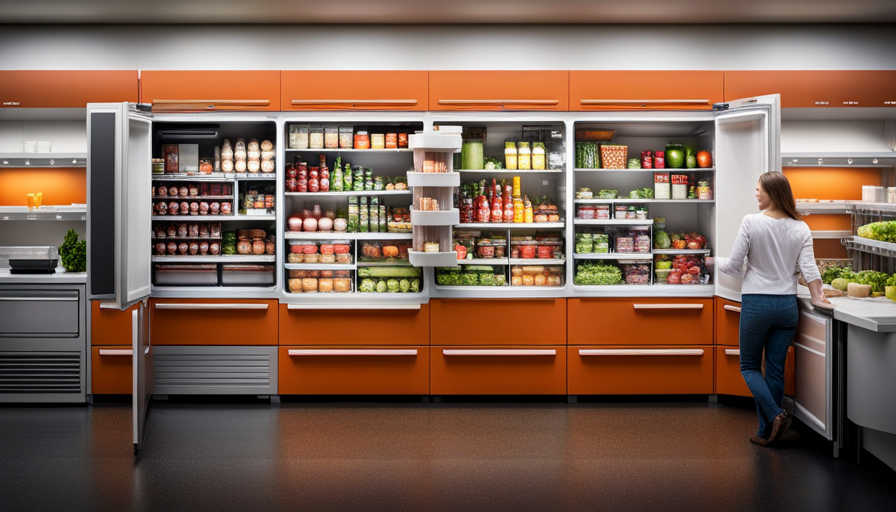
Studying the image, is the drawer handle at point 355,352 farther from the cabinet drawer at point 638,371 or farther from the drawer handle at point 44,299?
the drawer handle at point 44,299

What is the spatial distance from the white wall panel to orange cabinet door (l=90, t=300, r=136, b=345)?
2.06 meters

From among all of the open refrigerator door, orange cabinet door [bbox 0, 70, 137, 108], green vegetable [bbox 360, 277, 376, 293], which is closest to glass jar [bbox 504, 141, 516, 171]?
green vegetable [bbox 360, 277, 376, 293]

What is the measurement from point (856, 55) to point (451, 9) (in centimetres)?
351

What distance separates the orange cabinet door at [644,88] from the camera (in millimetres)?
5961

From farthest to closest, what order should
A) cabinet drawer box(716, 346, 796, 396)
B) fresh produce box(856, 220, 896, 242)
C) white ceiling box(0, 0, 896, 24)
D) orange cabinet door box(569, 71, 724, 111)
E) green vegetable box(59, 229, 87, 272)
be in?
green vegetable box(59, 229, 87, 272) < orange cabinet door box(569, 71, 724, 111) < cabinet drawer box(716, 346, 796, 396) < white ceiling box(0, 0, 896, 24) < fresh produce box(856, 220, 896, 242)

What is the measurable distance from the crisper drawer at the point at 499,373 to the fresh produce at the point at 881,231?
7.70 ft

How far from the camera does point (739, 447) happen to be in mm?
4840

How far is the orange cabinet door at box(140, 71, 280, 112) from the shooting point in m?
5.94

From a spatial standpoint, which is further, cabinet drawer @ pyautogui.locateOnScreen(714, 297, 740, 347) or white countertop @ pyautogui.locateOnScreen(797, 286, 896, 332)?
cabinet drawer @ pyautogui.locateOnScreen(714, 297, 740, 347)

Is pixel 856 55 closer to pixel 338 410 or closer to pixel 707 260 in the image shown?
pixel 707 260

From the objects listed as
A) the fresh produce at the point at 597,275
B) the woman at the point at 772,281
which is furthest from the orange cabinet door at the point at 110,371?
the woman at the point at 772,281

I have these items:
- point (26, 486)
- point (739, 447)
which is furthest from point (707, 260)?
point (26, 486)

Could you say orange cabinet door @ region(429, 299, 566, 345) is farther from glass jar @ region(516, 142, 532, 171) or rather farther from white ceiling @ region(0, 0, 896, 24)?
white ceiling @ region(0, 0, 896, 24)

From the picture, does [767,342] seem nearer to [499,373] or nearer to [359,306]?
[499,373]
